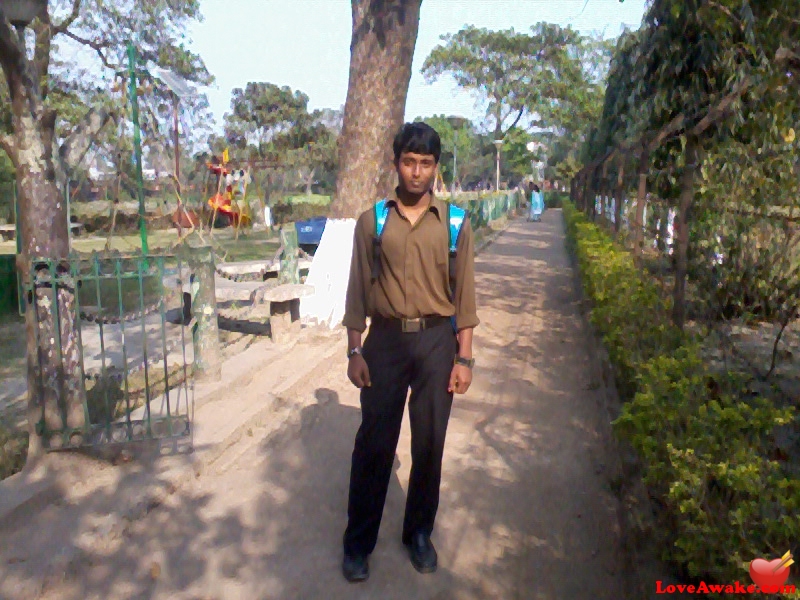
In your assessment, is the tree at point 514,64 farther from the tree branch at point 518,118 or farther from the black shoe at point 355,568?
the black shoe at point 355,568

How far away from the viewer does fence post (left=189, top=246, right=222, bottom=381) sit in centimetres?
573

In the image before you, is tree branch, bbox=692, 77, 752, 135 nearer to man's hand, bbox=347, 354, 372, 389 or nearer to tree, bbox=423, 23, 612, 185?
man's hand, bbox=347, 354, 372, 389

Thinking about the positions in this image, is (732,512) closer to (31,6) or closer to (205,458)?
(205,458)

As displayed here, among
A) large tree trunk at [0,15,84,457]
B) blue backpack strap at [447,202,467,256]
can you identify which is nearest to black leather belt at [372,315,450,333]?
blue backpack strap at [447,202,467,256]

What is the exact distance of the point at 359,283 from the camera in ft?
10.2

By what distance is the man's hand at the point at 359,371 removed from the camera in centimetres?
306

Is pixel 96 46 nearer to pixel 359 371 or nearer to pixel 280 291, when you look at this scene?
pixel 280 291

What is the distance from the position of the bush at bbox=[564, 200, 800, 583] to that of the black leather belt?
939mm

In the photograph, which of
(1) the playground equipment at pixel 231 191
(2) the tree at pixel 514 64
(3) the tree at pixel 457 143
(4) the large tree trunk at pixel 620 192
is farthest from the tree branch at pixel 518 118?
(4) the large tree trunk at pixel 620 192

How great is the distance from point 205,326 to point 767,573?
4.62 m

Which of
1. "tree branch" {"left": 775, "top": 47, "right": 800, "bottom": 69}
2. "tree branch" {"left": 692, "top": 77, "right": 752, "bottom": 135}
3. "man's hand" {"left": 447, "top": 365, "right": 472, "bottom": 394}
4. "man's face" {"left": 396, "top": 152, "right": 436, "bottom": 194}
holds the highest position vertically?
"tree branch" {"left": 775, "top": 47, "right": 800, "bottom": 69}

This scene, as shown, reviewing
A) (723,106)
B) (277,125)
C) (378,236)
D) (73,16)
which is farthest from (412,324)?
(277,125)

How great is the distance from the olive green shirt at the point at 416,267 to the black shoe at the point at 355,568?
3.22ft

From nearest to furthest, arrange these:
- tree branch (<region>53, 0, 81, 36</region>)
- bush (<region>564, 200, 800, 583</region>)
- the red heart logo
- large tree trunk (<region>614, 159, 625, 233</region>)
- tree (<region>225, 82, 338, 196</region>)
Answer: the red heart logo < bush (<region>564, 200, 800, 583</region>) < large tree trunk (<region>614, 159, 625, 233</region>) < tree branch (<region>53, 0, 81, 36</region>) < tree (<region>225, 82, 338, 196</region>)
